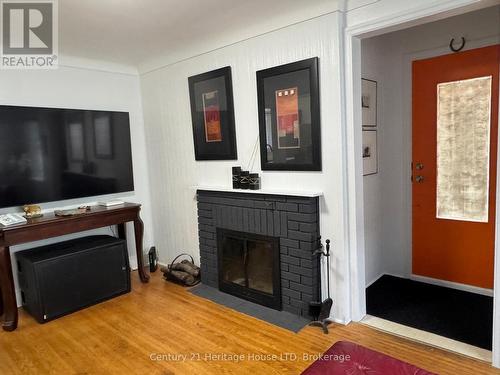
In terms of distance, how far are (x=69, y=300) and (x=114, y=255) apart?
508mm

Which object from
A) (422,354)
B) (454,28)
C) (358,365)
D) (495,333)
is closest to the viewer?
(358,365)

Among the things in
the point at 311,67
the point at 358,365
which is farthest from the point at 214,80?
the point at 358,365

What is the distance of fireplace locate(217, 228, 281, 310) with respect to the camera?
113 inches

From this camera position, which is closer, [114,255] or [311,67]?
[311,67]

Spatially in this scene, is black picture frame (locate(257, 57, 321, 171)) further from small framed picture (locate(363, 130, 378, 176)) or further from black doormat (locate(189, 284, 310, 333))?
black doormat (locate(189, 284, 310, 333))

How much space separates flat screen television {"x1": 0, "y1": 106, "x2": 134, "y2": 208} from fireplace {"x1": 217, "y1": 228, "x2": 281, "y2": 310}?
1333 millimetres

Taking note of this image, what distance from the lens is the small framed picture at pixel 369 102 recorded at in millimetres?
3084

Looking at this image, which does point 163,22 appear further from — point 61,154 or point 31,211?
point 31,211

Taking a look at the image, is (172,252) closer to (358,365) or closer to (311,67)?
(311,67)

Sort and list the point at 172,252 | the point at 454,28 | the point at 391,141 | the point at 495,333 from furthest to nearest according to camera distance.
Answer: the point at 172,252 < the point at 391,141 < the point at 454,28 < the point at 495,333

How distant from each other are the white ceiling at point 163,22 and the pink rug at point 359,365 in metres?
2.11

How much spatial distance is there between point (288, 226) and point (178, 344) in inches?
45.6

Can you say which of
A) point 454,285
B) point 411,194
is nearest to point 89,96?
point 411,194

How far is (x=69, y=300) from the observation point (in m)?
3.00
